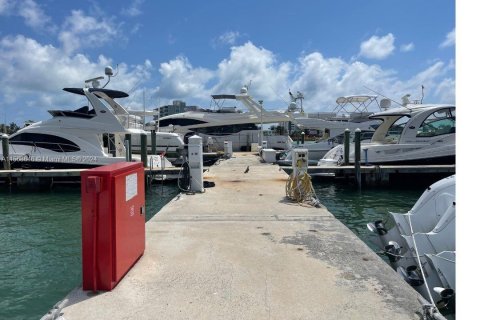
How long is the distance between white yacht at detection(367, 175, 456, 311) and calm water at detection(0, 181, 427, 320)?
140cm

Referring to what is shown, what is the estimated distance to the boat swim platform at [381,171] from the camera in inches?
646

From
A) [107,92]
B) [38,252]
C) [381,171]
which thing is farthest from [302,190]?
[107,92]

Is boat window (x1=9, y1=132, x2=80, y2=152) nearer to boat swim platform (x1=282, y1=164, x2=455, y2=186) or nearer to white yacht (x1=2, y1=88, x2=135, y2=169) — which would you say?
white yacht (x1=2, y1=88, x2=135, y2=169)

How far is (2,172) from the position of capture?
16312 millimetres

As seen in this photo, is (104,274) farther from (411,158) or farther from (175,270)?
(411,158)

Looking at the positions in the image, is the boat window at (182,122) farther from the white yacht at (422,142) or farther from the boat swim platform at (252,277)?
the boat swim platform at (252,277)

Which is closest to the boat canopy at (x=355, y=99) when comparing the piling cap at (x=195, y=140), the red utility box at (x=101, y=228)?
the piling cap at (x=195, y=140)

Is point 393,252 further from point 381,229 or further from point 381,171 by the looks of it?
point 381,171

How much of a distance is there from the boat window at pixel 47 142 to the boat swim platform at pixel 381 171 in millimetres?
9776

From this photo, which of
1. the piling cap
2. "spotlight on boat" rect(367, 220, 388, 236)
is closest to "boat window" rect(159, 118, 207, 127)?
the piling cap

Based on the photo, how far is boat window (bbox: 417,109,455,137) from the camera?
17.2 meters

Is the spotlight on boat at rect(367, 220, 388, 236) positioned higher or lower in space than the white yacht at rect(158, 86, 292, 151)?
lower
